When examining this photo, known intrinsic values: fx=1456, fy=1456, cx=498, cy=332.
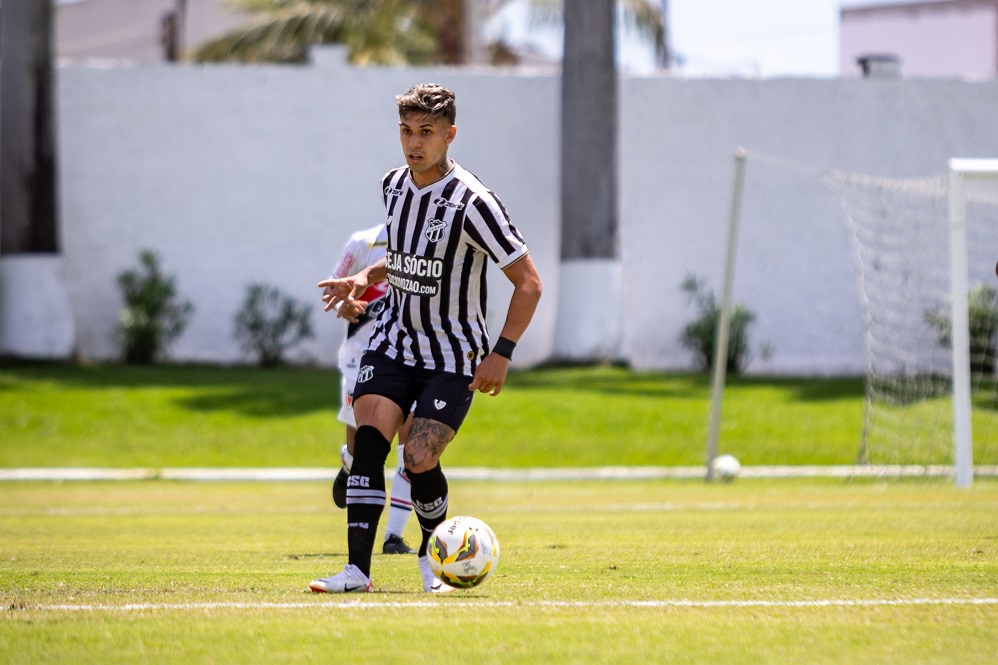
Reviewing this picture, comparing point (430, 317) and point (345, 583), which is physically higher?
point (430, 317)

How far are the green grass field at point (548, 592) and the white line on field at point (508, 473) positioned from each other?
5514 millimetres

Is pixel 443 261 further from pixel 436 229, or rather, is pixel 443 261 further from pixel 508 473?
pixel 508 473

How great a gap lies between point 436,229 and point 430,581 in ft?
5.45

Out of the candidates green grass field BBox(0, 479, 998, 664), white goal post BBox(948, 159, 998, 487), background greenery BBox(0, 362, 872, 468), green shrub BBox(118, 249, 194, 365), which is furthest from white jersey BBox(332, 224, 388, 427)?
green shrub BBox(118, 249, 194, 365)

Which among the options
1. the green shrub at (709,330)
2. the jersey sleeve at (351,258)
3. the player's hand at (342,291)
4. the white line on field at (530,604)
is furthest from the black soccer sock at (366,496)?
the green shrub at (709,330)

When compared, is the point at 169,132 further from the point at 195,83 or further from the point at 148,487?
the point at 148,487

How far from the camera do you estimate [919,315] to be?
23.9 meters

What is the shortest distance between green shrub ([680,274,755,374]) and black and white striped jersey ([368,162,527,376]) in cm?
1883

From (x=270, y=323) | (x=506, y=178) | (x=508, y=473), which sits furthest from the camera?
(x=506, y=178)

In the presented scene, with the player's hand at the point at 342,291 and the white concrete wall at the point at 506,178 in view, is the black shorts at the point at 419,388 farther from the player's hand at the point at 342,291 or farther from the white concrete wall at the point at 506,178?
the white concrete wall at the point at 506,178

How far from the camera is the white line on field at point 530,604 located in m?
5.98

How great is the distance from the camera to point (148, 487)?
1761 cm

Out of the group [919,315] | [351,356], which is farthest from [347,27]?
[351,356]

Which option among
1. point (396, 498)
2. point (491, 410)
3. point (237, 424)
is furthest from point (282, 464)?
point (396, 498)
